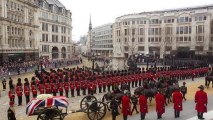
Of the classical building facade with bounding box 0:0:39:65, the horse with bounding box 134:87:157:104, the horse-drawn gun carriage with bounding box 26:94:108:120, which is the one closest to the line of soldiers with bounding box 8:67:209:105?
the horse with bounding box 134:87:157:104

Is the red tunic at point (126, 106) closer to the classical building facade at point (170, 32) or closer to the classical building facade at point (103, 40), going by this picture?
the classical building facade at point (170, 32)

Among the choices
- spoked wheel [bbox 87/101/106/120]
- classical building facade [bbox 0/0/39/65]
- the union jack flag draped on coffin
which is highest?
classical building facade [bbox 0/0/39/65]

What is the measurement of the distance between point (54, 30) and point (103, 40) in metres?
71.0

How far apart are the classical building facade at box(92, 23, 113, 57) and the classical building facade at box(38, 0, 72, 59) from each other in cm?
4484

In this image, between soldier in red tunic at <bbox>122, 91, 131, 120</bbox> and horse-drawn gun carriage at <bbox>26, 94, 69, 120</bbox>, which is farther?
soldier in red tunic at <bbox>122, 91, 131, 120</bbox>

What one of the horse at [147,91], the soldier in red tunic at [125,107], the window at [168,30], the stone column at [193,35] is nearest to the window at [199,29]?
the stone column at [193,35]

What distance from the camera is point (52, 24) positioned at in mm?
73625

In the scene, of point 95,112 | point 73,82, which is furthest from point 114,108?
point 73,82

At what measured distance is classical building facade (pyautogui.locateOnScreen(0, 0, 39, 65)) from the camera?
4666 centimetres

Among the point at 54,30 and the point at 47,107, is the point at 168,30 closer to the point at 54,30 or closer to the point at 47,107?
the point at 54,30

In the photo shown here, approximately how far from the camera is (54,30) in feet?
245

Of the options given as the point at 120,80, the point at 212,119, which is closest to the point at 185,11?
the point at 120,80

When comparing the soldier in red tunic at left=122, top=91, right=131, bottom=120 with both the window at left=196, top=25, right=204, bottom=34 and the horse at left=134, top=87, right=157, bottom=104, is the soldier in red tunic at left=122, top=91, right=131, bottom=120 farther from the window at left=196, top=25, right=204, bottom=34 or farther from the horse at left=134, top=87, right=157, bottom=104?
the window at left=196, top=25, right=204, bottom=34

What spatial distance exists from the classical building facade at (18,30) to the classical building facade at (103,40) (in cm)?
6673
